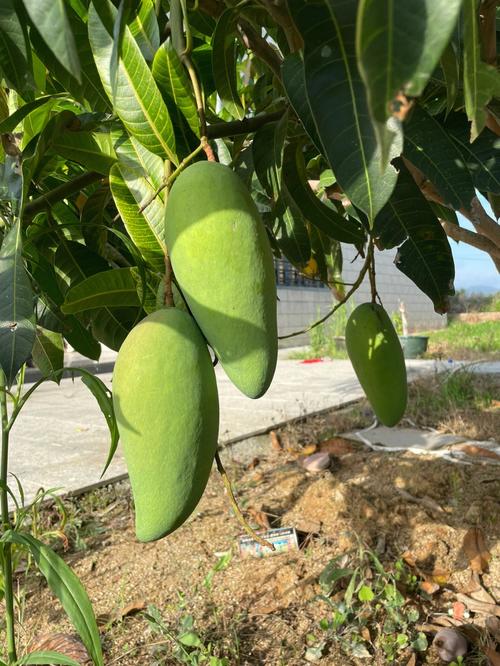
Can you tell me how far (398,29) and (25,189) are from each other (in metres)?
0.50

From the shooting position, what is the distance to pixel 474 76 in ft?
0.99

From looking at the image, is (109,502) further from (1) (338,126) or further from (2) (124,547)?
(1) (338,126)

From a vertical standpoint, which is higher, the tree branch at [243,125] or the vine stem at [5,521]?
the tree branch at [243,125]

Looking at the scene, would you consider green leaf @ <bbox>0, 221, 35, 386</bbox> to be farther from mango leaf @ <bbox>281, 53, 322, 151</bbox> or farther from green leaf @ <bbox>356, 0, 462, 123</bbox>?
green leaf @ <bbox>356, 0, 462, 123</bbox>

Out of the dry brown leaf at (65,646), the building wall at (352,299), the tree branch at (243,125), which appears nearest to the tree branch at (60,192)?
the tree branch at (243,125)

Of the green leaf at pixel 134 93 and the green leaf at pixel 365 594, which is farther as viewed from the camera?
the green leaf at pixel 365 594

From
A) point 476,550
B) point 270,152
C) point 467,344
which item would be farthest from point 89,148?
point 467,344

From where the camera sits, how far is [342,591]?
1.77 m

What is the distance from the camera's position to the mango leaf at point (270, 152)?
595 mm

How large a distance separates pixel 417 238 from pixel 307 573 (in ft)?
4.76

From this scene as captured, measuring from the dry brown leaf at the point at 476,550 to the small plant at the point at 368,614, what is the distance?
0.20m

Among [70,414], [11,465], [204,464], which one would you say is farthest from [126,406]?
[70,414]

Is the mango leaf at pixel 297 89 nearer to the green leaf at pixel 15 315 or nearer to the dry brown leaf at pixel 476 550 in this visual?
the green leaf at pixel 15 315

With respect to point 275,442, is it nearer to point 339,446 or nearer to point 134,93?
point 339,446
